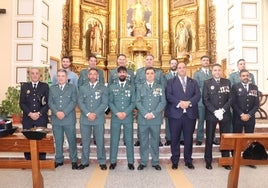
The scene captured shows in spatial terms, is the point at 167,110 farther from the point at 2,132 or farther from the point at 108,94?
the point at 2,132

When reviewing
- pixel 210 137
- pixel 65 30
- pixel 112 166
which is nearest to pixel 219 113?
pixel 210 137

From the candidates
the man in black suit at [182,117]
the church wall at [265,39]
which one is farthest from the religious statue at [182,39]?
the man in black suit at [182,117]

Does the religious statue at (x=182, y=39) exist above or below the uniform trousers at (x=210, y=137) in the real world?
above

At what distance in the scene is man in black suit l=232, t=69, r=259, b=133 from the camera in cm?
518

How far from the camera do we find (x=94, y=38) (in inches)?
497

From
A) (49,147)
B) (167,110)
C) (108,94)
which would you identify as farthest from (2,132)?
(167,110)

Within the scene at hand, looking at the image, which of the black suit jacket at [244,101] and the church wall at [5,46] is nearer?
the black suit jacket at [244,101]

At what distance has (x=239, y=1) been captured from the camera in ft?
28.5

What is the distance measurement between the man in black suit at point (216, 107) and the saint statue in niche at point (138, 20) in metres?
7.96

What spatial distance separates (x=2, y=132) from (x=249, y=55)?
22.8ft

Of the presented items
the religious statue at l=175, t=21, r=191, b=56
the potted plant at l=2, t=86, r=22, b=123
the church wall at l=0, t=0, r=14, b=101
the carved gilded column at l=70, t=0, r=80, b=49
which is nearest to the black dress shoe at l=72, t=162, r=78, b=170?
the potted plant at l=2, t=86, r=22, b=123

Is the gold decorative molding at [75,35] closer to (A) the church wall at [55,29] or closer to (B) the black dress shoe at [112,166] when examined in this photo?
(A) the church wall at [55,29]

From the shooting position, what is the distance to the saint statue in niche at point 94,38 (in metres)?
12.5

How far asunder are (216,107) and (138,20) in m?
8.53
